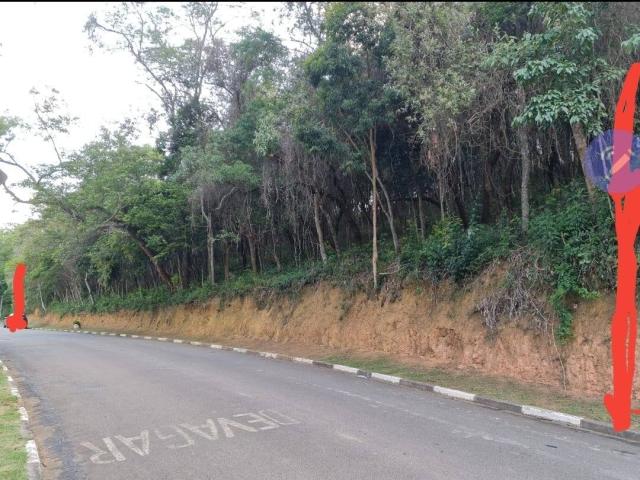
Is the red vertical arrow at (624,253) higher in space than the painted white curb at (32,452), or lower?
higher

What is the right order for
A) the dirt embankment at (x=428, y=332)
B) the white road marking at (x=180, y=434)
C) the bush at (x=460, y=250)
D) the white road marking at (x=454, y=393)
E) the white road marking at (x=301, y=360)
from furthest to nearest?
the white road marking at (x=301, y=360), the bush at (x=460, y=250), the dirt embankment at (x=428, y=332), the white road marking at (x=454, y=393), the white road marking at (x=180, y=434)

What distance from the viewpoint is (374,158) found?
14.0m

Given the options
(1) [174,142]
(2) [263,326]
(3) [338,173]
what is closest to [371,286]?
(3) [338,173]

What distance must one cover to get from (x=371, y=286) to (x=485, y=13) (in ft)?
25.9

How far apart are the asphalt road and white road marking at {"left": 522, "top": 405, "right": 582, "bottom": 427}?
0.25 metres

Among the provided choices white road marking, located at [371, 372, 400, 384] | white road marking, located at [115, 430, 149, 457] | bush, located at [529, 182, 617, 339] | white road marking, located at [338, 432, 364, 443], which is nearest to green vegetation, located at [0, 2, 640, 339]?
bush, located at [529, 182, 617, 339]

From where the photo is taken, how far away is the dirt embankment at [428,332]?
28.1 ft

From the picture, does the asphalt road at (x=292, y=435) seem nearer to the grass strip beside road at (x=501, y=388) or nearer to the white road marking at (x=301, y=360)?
the grass strip beside road at (x=501, y=388)

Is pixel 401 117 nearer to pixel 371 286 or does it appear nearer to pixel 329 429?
pixel 371 286

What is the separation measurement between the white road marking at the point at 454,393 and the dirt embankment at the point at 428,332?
4.75 ft

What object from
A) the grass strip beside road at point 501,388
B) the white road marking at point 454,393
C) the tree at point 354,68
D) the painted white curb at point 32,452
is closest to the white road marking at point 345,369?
the grass strip beside road at point 501,388

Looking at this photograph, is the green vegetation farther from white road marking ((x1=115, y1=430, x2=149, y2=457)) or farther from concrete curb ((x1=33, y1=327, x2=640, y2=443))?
white road marking ((x1=115, y1=430, x2=149, y2=457))

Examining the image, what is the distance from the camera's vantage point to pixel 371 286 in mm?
14883

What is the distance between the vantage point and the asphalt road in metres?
5.14
